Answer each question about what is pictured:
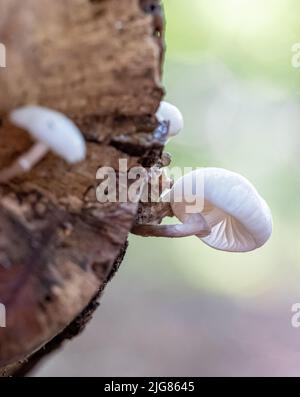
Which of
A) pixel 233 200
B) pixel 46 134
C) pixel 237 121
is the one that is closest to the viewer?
pixel 46 134

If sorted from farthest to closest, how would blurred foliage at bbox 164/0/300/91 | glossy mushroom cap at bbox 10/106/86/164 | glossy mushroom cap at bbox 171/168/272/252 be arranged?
1. blurred foliage at bbox 164/0/300/91
2. glossy mushroom cap at bbox 171/168/272/252
3. glossy mushroom cap at bbox 10/106/86/164

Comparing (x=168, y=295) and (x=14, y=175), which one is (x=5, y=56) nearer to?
(x=14, y=175)

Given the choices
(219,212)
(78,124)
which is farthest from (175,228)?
(78,124)

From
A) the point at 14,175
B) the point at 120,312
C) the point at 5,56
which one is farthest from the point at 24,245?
the point at 120,312

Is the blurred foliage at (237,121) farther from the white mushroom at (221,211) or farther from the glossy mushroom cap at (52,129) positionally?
the glossy mushroom cap at (52,129)
